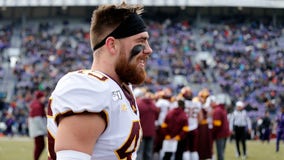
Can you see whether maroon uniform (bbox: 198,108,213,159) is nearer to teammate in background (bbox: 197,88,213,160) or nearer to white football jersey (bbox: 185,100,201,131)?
teammate in background (bbox: 197,88,213,160)

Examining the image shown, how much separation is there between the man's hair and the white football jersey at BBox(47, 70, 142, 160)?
0.21 metres

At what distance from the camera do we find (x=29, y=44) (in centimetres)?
4084

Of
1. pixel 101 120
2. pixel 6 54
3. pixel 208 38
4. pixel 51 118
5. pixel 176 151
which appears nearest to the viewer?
pixel 101 120

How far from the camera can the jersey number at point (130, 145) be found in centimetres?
268

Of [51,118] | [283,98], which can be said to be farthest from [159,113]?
[283,98]

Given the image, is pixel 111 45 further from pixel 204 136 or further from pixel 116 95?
pixel 204 136

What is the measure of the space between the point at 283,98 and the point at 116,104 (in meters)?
30.7

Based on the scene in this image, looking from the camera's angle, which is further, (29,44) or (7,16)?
(7,16)

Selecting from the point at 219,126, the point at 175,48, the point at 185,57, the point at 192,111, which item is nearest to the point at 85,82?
the point at 192,111

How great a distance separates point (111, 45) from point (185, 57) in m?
36.0

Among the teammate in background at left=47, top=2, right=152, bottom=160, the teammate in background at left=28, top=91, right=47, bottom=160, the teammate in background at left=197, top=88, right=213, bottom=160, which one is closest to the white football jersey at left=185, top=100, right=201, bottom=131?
the teammate in background at left=197, top=88, right=213, bottom=160

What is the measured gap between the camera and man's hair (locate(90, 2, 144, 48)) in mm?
2779

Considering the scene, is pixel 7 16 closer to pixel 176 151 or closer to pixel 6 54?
pixel 6 54

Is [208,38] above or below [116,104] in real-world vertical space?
below
